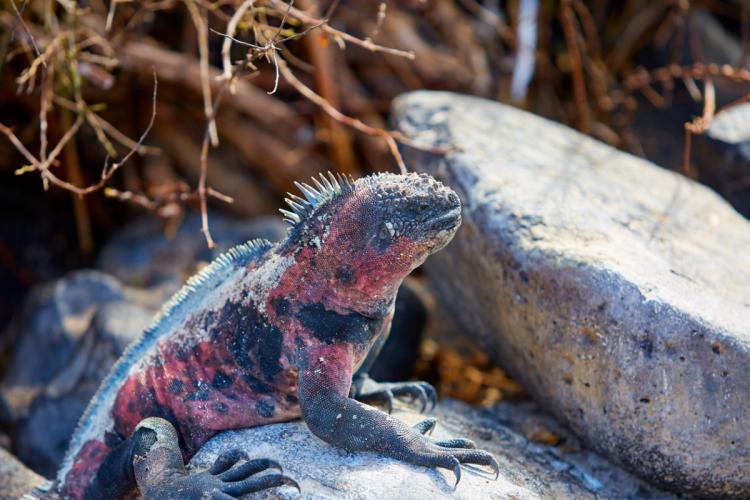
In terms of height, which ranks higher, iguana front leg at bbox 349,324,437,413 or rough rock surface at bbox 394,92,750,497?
rough rock surface at bbox 394,92,750,497

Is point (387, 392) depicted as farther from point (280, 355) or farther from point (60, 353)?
point (60, 353)

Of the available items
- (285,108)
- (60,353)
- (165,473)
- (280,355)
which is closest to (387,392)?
(280,355)

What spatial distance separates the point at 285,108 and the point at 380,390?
3070mm

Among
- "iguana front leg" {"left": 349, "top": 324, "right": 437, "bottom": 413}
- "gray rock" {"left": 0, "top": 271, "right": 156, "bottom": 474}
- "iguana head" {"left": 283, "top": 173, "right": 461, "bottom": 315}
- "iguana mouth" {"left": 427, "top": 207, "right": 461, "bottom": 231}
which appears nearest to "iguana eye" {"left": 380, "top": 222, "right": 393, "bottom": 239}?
"iguana head" {"left": 283, "top": 173, "right": 461, "bottom": 315}

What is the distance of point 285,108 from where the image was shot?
575 centimetres

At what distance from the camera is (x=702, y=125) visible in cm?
375

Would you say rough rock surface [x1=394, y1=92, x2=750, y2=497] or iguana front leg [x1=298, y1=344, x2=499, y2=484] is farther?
rough rock surface [x1=394, y1=92, x2=750, y2=497]

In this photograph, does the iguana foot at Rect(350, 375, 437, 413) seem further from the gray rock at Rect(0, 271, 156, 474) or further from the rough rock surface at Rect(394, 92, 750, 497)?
the gray rock at Rect(0, 271, 156, 474)

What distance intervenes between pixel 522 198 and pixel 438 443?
1.21 meters

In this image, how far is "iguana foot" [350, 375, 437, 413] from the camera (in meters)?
3.21

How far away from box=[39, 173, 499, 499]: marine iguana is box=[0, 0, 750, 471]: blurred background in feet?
6.44

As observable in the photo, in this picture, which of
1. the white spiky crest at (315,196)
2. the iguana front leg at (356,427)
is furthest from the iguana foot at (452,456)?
the white spiky crest at (315,196)

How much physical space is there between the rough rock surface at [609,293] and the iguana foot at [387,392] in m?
0.44

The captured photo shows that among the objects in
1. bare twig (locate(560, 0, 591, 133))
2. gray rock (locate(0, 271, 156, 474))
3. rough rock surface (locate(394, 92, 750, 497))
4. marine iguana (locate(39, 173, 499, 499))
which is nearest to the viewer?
marine iguana (locate(39, 173, 499, 499))
